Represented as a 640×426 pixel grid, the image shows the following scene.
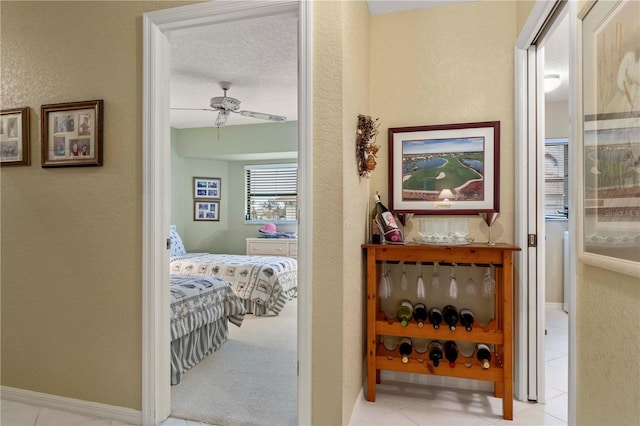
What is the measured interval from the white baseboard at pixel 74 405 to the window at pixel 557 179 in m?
4.74

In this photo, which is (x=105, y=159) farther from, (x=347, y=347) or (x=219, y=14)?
(x=347, y=347)

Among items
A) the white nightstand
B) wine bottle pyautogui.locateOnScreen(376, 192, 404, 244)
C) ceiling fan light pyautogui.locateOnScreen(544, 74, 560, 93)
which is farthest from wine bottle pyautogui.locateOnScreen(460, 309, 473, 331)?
the white nightstand

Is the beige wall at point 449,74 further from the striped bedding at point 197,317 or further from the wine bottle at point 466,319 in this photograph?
the striped bedding at point 197,317

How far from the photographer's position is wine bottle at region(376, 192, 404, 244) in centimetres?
230

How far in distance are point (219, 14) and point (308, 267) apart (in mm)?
1439

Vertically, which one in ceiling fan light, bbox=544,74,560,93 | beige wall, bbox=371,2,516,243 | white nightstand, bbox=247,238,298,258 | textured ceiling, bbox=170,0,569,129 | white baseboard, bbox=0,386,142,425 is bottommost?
white baseboard, bbox=0,386,142,425

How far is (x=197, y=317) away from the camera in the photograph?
2824mm

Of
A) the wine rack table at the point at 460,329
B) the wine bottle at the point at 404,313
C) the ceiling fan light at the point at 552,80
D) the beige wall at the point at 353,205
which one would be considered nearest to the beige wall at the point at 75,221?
the beige wall at the point at 353,205

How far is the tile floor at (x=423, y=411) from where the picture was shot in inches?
80.0

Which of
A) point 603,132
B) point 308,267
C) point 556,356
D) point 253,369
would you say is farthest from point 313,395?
point 556,356

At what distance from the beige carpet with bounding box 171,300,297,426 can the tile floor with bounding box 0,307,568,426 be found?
18 centimetres

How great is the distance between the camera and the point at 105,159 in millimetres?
2104

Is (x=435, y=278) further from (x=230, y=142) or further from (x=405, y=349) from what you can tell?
(x=230, y=142)

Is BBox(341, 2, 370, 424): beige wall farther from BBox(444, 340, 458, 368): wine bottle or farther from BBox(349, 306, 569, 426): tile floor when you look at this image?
BBox(444, 340, 458, 368): wine bottle
